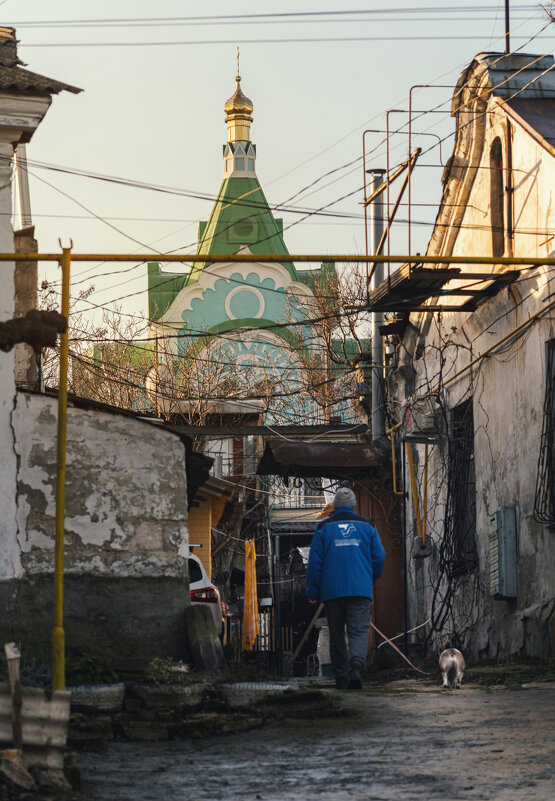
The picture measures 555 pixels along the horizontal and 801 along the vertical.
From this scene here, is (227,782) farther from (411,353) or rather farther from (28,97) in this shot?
(411,353)

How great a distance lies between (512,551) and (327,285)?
2361 cm

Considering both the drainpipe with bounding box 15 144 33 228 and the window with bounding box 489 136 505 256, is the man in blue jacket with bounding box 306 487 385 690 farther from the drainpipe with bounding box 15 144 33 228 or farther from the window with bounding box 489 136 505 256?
the drainpipe with bounding box 15 144 33 228

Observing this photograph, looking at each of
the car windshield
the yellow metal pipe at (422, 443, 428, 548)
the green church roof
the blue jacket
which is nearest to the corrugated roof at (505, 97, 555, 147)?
the yellow metal pipe at (422, 443, 428, 548)

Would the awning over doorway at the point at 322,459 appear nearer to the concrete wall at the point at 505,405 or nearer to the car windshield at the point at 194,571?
the concrete wall at the point at 505,405

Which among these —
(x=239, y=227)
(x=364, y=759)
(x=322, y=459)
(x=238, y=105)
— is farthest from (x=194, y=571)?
(x=238, y=105)

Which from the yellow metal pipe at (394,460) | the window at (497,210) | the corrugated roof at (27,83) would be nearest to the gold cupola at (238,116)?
the yellow metal pipe at (394,460)

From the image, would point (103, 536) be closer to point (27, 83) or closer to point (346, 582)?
point (346, 582)

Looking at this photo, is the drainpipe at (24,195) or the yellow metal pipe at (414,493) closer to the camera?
the yellow metal pipe at (414,493)

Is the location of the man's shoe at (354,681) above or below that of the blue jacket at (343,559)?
below

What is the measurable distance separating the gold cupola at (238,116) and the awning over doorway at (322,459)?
24844mm

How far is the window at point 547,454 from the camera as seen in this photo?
13.8 metres

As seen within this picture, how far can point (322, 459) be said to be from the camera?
789 inches

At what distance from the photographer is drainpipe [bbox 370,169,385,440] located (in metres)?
21.8

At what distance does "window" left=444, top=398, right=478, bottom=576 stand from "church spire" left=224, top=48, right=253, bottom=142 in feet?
89.8
